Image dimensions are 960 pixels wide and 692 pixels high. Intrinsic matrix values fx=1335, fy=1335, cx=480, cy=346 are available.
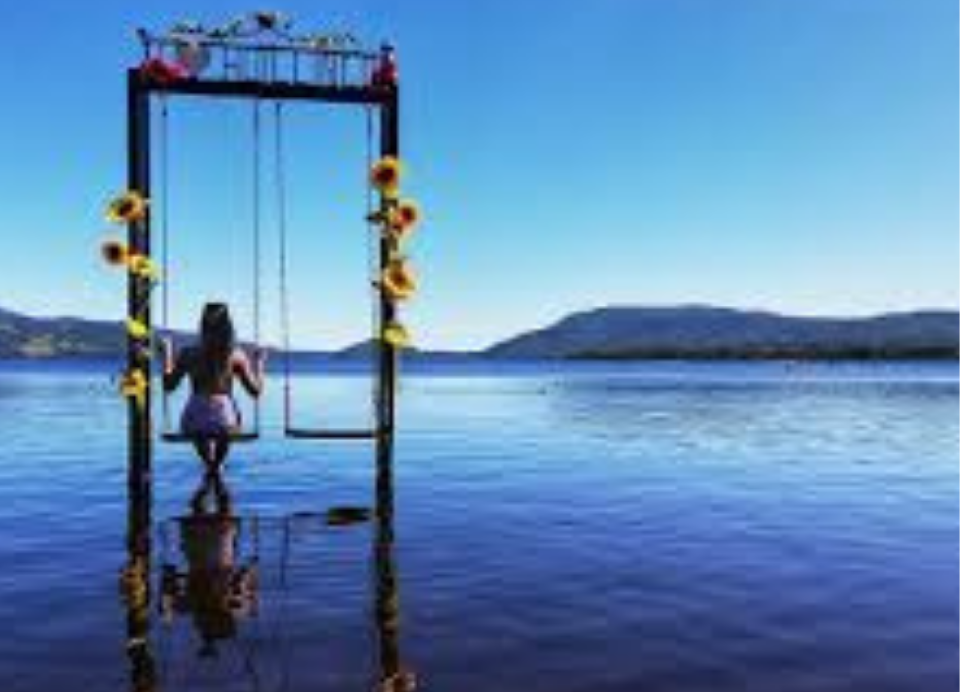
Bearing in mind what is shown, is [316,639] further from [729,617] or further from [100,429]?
[100,429]

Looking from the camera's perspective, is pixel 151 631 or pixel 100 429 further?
pixel 100 429

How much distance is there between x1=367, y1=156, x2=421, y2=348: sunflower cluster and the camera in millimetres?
17547

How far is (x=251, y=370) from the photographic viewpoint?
1942 cm

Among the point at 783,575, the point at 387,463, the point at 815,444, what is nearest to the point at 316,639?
the point at 783,575

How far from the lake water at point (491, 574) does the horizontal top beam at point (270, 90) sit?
550 cm

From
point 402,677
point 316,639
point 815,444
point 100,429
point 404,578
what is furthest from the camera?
point 100,429

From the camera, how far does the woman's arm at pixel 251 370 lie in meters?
19.0

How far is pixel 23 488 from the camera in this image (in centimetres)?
2248

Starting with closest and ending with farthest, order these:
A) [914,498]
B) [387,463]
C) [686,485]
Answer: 1. [387,463]
2. [914,498]
3. [686,485]

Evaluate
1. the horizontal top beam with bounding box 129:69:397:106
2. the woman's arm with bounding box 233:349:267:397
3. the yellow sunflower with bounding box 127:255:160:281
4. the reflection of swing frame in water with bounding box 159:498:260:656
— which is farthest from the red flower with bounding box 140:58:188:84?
the reflection of swing frame in water with bounding box 159:498:260:656

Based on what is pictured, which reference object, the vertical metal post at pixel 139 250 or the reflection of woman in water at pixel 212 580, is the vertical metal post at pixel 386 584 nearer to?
the reflection of woman in water at pixel 212 580

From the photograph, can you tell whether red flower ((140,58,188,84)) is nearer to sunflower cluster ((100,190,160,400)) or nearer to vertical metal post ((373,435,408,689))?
sunflower cluster ((100,190,160,400))

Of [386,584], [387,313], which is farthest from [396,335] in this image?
[386,584]

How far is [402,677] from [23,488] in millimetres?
14535
